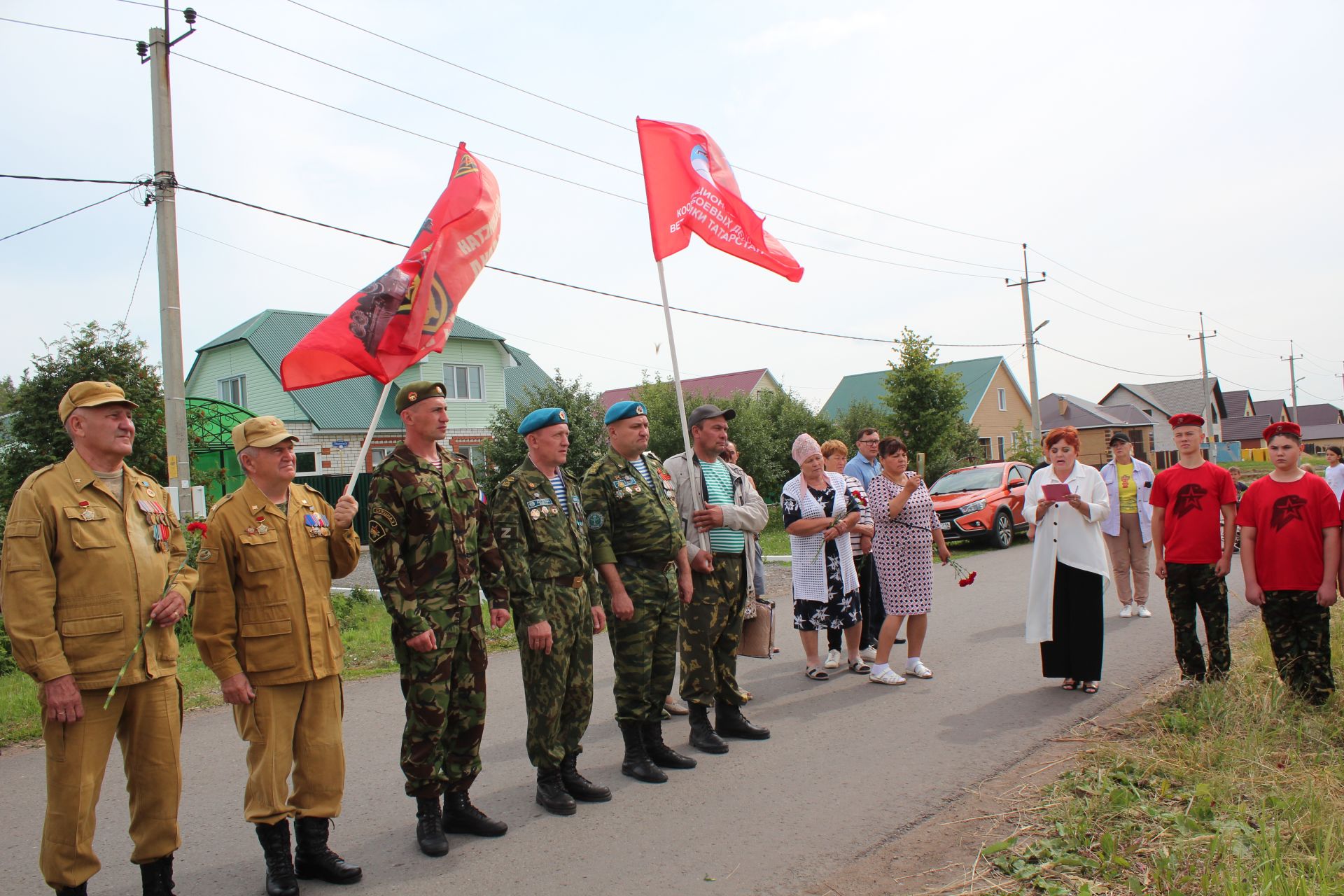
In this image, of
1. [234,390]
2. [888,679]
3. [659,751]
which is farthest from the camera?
[234,390]

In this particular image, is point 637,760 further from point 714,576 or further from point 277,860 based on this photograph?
point 277,860

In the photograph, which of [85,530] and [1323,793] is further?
[1323,793]

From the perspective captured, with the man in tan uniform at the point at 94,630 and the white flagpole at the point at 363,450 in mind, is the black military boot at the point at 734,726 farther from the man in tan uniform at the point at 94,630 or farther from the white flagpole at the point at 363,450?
the man in tan uniform at the point at 94,630

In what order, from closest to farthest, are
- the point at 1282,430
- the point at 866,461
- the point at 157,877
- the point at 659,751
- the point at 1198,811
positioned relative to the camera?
1. the point at 157,877
2. the point at 1198,811
3. the point at 659,751
4. the point at 1282,430
5. the point at 866,461

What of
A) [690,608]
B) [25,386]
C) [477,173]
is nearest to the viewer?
[477,173]

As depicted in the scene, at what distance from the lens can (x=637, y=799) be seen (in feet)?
16.0

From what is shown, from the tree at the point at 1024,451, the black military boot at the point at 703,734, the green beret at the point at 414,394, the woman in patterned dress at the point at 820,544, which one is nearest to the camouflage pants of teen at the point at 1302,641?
the woman in patterned dress at the point at 820,544

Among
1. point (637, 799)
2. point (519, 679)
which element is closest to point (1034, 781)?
point (637, 799)

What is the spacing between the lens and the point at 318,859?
3.96 m

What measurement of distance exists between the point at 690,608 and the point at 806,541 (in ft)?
6.80

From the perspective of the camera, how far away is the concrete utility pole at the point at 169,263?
11.2 meters

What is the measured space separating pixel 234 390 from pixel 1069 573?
31.0 metres

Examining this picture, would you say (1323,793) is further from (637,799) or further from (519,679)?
(519,679)

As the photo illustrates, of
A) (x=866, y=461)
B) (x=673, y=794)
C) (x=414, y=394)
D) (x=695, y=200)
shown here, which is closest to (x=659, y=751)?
(x=673, y=794)
